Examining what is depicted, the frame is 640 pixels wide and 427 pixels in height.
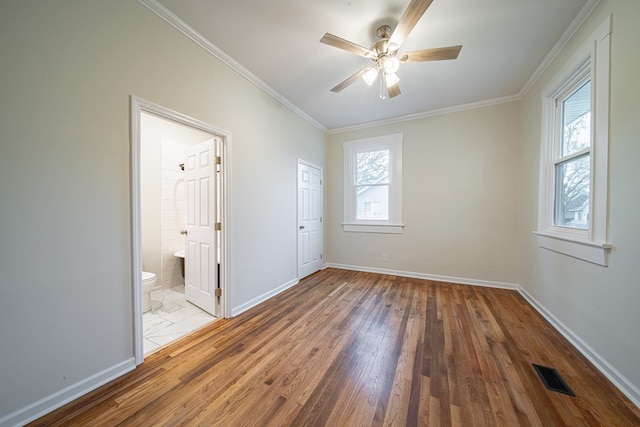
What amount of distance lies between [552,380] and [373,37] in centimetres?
307

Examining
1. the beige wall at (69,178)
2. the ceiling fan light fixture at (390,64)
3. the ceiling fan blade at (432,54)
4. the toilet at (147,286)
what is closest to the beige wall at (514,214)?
the ceiling fan blade at (432,54)

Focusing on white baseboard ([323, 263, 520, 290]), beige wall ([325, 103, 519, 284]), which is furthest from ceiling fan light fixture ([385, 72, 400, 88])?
white baseboard ([323, 263, 520, 290])

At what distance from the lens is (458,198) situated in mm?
3549

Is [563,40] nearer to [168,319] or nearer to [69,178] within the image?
[69,178]

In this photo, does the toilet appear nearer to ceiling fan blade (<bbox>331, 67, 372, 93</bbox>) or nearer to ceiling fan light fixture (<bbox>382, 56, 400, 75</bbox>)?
ceiling fan blade (<bbox>331, 67, 372, 93</bbox>)

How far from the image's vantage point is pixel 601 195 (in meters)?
1.66

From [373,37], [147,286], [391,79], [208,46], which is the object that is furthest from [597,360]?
[208,46]

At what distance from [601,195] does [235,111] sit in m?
3.33

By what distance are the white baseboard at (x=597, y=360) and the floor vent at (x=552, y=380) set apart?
0.30 metres

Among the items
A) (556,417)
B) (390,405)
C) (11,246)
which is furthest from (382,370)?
(11,246)

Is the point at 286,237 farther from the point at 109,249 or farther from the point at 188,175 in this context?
the point at 109,249

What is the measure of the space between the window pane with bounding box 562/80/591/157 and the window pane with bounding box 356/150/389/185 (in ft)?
7.20

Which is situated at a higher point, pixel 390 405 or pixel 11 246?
pixel 11 246

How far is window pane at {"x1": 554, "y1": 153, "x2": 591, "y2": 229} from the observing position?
199 centimetres
